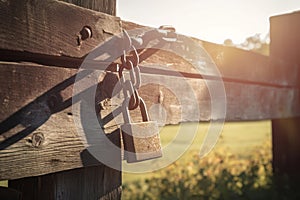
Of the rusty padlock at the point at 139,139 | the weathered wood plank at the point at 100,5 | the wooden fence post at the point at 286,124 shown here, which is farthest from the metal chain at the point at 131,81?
the wooden fence post at the point at 286,124

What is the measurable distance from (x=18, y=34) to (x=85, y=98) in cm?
28

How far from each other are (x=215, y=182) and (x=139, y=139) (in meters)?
2.58

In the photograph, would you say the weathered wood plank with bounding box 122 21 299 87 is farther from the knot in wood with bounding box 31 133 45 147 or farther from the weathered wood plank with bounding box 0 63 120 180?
the knot in wood with bounding box 31 133 45 147

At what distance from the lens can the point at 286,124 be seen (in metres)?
3.53

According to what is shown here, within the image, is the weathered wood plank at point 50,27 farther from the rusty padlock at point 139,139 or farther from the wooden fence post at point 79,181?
the rusty padlock at point 139,139

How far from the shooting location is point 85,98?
1.26 m

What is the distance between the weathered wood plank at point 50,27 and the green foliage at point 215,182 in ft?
8.01

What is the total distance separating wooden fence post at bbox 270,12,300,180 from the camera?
10.9 ft

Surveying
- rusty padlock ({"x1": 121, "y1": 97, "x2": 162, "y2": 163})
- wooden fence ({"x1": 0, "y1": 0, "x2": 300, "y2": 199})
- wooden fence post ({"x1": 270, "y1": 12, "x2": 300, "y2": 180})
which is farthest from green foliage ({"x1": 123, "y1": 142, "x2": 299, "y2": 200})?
rusty padlock ({"x1": 121, "y1": 97, "x2": 162, "y2": 163})

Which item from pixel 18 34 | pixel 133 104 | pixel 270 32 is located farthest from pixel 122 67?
pixel 270 32

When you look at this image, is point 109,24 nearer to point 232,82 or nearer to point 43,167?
point 43,167

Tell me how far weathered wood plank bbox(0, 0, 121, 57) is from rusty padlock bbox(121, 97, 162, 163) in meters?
0.24

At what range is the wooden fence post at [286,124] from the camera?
3318 mm

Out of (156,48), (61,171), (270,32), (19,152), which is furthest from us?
(270,32)
